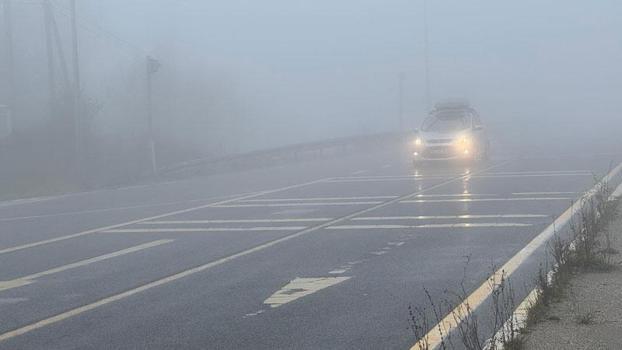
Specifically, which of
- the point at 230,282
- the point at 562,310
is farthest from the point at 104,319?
the point at 562,310

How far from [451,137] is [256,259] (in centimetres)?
1936

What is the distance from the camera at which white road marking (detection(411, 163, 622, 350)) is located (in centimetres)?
703

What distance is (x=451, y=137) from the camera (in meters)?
30.1

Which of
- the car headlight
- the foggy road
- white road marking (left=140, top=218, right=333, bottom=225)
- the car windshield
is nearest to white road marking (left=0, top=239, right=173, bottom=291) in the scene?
the foggy road

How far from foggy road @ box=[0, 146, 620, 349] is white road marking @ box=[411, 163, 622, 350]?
0.17 m

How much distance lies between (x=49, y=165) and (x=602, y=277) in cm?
3185

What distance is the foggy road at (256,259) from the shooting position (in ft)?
25.4

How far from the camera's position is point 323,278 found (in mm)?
10062

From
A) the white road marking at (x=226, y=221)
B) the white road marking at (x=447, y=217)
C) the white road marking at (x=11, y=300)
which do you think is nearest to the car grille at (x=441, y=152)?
the white road marking at (x=447, y=217)

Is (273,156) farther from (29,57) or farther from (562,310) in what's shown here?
(562,310)

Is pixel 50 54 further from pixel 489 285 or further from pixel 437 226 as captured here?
pixel 489 285

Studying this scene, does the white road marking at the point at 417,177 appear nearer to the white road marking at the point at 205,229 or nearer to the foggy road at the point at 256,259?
the foggy road at the point at 256,259

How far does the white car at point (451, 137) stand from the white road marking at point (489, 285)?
13.8 m

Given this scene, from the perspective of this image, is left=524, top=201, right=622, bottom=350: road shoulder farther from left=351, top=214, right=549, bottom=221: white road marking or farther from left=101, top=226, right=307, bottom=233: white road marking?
left=101, top=226, right=307, bottom=233: white road marking
